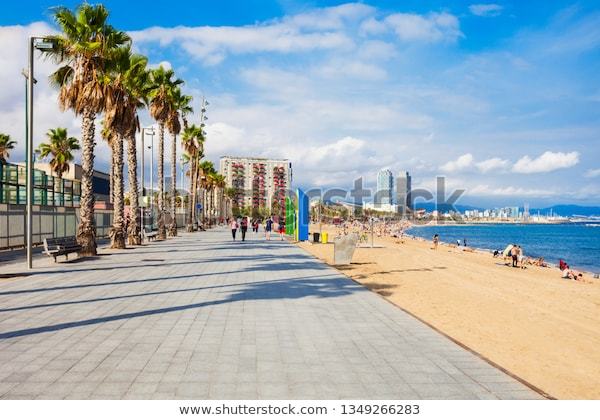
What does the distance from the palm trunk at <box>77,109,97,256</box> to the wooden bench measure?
1.76ft

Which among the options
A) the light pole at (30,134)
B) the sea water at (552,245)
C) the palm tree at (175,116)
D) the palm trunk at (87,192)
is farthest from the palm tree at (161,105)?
the sea water at (552,245)

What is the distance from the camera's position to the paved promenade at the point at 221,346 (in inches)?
207

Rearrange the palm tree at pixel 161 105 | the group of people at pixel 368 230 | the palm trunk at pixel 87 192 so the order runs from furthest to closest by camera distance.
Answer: the group of people at pixel 368 230
the palm tree at pixel 161 105
the palm trunk at pixel 87 192

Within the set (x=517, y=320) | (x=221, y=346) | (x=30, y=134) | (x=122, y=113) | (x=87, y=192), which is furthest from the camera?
(x=122, y=113)

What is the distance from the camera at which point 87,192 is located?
20.0 meters

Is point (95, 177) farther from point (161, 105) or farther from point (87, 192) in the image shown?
point (87, 192)

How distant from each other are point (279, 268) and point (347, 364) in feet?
37.7

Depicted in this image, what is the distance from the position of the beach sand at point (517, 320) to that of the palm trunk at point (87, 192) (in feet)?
34.9

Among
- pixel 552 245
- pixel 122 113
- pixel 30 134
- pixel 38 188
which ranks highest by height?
pixel 122 113

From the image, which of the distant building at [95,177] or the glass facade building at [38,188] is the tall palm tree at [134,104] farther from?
the distant building at [95,177]

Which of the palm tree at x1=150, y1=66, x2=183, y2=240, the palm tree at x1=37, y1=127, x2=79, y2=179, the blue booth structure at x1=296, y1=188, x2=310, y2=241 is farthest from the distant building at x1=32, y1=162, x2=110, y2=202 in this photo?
the blue booth structure at x1=296, y1=188, x2=310, y2=241

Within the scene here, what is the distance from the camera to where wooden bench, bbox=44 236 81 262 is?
57.5ft

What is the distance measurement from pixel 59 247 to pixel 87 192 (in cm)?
304

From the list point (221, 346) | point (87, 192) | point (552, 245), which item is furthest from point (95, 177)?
point (221, 346)
